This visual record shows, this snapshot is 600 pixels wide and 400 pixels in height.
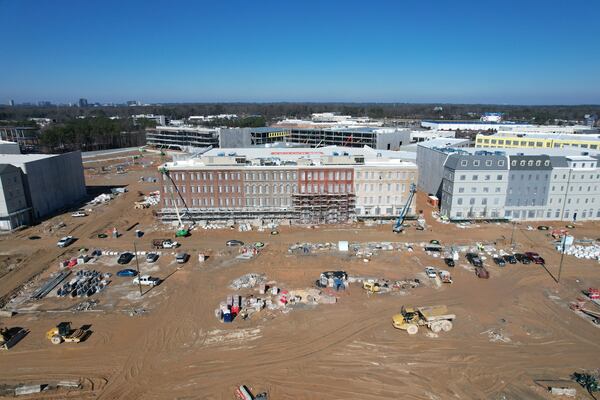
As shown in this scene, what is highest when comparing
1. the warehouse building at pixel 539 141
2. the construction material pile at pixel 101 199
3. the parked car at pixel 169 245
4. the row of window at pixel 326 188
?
the warehouse building at pixel 539 141

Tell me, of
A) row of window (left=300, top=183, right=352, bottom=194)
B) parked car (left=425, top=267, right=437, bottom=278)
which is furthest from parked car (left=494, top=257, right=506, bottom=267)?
row of window (left=300, top=183, right=352, bottom=194)

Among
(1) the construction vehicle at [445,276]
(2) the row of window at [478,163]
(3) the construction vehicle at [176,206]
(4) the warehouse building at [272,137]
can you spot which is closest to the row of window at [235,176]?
(3) the construction vehicle at [176,206]

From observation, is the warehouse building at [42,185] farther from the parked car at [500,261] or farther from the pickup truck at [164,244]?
the parked car at [500,261]

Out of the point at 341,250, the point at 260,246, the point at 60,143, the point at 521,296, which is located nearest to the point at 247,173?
the point at 260,246

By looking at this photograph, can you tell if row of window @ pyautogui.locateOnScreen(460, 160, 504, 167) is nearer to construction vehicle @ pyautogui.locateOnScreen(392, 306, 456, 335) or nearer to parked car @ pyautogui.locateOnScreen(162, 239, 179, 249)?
construction vehicle @ pyautogui.locateOnScreen(392, 306, 456, 335)

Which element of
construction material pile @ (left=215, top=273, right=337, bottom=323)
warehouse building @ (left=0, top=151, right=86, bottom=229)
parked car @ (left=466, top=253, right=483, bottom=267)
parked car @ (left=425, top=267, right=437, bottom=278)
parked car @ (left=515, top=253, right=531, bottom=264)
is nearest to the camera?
construction material pile @ (left=215, top=273, right=337, bottom=323)

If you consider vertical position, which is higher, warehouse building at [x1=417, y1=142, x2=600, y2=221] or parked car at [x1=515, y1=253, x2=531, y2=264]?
warehouse building at [x1=417, y1=142, x2=600, y2=221]

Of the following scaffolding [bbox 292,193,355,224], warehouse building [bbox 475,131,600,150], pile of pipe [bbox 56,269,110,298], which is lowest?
pile of pipe [bbox 56,269,110,298]
